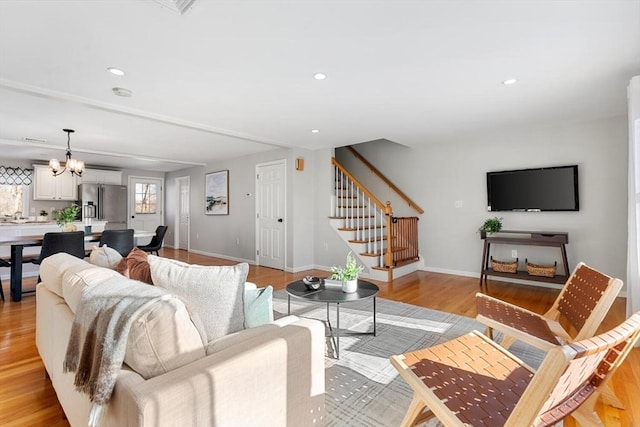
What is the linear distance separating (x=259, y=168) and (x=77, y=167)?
2.87 meters

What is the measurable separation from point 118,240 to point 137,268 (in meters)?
3.17

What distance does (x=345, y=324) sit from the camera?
9.72 feet

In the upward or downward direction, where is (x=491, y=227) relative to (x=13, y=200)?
downward

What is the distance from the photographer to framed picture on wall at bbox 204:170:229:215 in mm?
6875

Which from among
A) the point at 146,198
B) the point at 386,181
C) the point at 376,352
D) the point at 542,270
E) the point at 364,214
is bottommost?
the point at 376,352

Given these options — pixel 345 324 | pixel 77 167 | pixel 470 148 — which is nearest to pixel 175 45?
pixel 345 324

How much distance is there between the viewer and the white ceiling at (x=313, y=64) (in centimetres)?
181

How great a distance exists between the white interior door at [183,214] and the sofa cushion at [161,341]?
7611 millimetres

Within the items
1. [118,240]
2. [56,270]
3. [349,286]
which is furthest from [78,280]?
[118,240]

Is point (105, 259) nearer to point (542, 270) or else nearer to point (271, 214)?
point (271, 214)

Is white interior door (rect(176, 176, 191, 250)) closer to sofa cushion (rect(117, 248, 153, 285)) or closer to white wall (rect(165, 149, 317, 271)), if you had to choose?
white wall (rect(165, 149, 317, 271))

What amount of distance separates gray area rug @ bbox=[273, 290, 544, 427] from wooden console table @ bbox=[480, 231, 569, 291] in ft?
5.55

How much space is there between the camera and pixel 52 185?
6.58m

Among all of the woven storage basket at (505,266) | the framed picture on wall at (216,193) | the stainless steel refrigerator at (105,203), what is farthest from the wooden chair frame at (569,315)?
the stainless steel refrigerator at (105,203)
